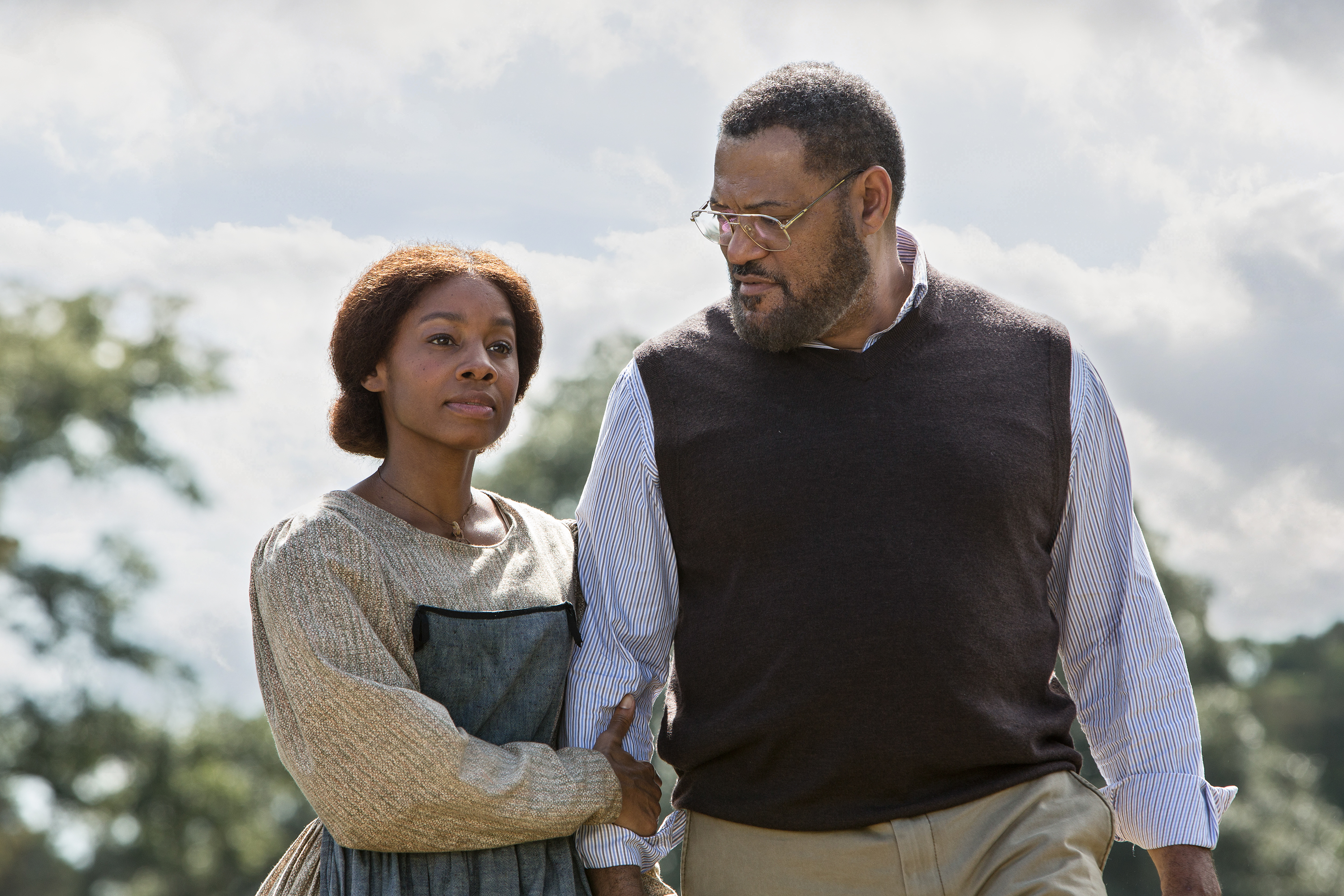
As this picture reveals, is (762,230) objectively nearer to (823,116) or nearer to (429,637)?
(823,116)

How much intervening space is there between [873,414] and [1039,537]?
0.47 m

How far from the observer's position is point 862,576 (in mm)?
2658

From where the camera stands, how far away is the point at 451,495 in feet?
9.94

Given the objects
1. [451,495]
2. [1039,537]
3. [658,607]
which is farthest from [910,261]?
[451,495]

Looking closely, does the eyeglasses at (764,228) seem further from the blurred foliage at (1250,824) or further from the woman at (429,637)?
the blurred foliage at (1250,824)

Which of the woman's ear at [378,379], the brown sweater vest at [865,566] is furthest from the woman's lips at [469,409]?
the brown sweater vest at [865,566]

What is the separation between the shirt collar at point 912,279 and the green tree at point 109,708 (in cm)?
1510

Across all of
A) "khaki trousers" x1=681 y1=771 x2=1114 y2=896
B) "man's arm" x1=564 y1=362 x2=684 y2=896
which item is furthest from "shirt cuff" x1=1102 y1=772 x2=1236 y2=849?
"man's arm" x1=564 y1=362 x2=684 y2=896

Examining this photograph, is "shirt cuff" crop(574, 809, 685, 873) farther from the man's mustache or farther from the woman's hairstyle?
the man's mustache

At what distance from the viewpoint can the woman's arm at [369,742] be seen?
2.58m

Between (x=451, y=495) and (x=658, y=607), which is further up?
(x=451, y=495)

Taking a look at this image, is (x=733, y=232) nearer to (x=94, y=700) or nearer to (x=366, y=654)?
(x=366, y=654)

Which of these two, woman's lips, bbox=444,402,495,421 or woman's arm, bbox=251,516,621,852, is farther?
woman's lips, bbox=444,402,495,421

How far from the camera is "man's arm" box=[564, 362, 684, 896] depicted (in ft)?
9.41
